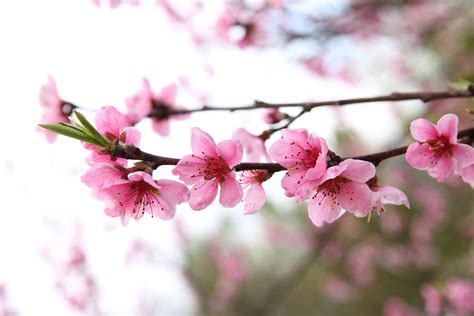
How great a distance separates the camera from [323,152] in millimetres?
885

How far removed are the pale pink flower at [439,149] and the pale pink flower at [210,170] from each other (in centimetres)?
39

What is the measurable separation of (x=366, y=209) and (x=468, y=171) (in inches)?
10.8

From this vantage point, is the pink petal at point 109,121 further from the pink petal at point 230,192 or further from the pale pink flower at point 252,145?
the pale pink flower at point 252,145

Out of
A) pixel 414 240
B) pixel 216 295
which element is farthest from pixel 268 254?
pixel 216 295

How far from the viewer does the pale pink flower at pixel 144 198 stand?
39.1 inches

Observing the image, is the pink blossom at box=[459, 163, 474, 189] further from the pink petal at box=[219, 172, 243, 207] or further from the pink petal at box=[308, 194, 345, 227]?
the pink petal at box=[219, 172, 243, 207]

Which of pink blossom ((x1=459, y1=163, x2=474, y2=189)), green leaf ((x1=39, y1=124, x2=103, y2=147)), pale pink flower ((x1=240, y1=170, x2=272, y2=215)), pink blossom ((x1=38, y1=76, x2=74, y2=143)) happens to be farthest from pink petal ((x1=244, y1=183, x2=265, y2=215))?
pink blossom ((x1=38, y1=76, x2=74, y2=143))

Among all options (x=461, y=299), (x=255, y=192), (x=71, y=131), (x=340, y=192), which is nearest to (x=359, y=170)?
(x=340, y=192)

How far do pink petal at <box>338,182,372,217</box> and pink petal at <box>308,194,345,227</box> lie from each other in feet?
0.07

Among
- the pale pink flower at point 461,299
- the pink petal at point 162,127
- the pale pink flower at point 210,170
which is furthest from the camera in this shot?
the pale pink flower at point 461,299

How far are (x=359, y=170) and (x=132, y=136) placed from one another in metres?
0.52

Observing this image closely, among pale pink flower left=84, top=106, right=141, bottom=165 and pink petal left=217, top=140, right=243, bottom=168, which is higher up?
pale pink flower left=84, top=106, right=141, bottom=165

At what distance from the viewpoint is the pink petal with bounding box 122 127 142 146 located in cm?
104

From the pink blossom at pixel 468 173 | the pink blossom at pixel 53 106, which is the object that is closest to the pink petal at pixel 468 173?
the pink blossom at pixel 468 173
